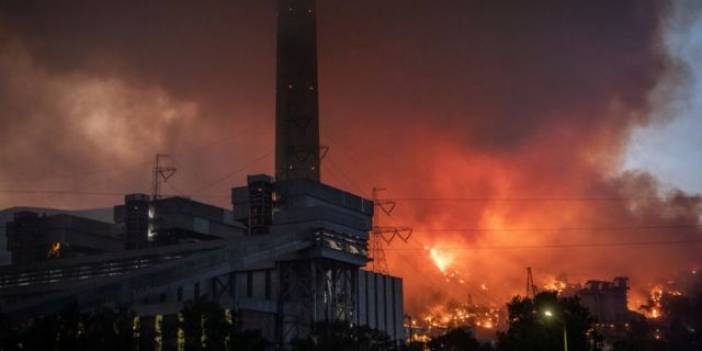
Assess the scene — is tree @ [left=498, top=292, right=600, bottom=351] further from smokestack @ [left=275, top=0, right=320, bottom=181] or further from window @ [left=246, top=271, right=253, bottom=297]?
smokestack @ [left=275, top=0, right=320, bottom=181]

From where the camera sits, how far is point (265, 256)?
10831cm

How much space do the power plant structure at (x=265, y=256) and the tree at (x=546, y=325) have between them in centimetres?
2486

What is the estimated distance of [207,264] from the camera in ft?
329

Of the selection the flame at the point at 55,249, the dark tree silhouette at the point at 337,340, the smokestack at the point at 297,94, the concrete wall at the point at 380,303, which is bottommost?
the dark tree silhouette at the point at 337,340

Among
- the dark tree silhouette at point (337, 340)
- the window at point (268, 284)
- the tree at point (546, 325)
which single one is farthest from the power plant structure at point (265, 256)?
the tree at point (546, 325)

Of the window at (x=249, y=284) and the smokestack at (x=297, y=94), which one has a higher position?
the smokestack at (x=297, y=94)

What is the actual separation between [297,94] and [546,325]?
92666 mm

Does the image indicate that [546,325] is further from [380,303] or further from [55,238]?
[55,238]

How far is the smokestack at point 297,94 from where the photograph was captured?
166 m

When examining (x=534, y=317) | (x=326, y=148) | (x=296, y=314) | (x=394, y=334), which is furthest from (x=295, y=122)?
(x=534, y=317)

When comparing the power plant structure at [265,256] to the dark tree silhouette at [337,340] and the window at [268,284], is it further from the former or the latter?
the dark tree silhouette at [337,340]

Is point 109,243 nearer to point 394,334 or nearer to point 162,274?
point 394,334

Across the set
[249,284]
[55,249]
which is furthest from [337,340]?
[55,249]

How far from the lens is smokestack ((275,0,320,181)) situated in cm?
16562
